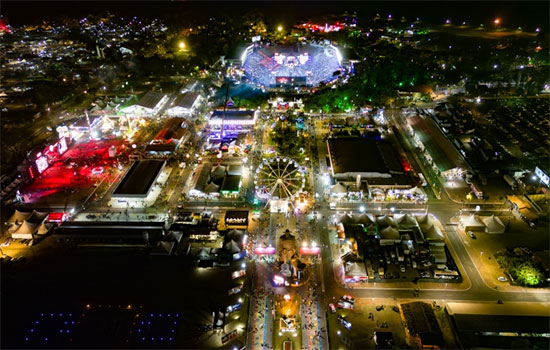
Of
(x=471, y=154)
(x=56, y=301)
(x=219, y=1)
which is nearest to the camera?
(x=56, y=301)

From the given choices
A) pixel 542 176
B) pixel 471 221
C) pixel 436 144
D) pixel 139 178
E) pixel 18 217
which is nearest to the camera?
pixel 471 221

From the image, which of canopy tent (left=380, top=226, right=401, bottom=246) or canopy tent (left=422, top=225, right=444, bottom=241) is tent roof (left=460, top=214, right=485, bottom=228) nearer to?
canopy tent (left=422, top=225, right=444, bottom=241)

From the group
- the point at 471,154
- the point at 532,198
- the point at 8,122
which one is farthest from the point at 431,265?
the point at 8,122

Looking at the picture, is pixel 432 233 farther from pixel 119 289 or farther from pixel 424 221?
pixel 119 289

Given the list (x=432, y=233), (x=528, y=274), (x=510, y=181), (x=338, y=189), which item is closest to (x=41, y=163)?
(x=338, y=189)

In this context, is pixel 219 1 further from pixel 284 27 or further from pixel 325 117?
pixel 325 117

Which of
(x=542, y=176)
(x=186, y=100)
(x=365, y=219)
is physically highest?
(x=186, y=100)
